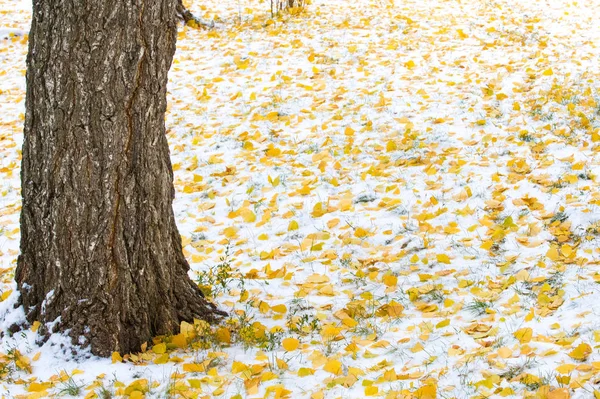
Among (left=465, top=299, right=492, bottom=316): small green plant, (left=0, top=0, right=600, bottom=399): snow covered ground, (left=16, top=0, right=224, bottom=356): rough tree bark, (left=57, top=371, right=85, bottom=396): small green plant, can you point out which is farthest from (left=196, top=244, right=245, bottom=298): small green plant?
(left=465, top=299, right=492, bottom=316): small green plant

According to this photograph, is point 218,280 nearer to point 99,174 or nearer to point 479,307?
point 99,174

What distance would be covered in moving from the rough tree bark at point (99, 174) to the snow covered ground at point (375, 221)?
21cm

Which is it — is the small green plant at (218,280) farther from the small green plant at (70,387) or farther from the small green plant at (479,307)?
the small green plant at (479,307)

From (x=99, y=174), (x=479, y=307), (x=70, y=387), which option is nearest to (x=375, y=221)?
(x=479, y=307)

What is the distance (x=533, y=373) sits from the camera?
2379mm

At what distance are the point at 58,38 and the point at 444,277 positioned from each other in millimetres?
2405

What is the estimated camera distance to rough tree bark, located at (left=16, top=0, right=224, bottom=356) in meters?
2.59

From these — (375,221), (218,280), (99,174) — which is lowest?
(218,280)

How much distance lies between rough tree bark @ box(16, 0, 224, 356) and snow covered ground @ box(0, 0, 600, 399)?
212 mm

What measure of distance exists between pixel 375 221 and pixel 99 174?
6.81 ft

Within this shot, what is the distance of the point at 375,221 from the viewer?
13.6 feet

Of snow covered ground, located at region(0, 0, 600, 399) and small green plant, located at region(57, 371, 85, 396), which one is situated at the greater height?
snow covered ground, located at region(0, 0, 600, 399)

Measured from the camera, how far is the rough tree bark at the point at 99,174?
259 centimetres

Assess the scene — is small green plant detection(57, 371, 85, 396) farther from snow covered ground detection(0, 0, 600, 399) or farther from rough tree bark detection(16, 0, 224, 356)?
Answer: rough tree bark detection(16, 0, 224, 356)
